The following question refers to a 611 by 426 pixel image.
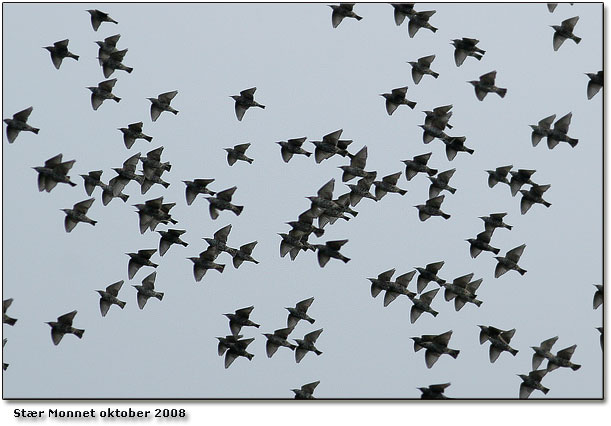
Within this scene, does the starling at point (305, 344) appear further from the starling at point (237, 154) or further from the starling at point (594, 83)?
the starling at point (594, 83)

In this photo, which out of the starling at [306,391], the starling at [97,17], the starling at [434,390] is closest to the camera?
the starling at [434,390]

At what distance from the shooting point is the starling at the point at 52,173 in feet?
141

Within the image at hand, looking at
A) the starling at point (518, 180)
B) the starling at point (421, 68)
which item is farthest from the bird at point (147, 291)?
the starling at point (518, 180)

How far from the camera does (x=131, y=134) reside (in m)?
46.0

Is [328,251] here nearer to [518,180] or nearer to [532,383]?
[518,180]

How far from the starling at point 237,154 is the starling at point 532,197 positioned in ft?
31.4

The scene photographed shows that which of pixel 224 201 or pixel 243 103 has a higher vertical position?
pixel 243 103

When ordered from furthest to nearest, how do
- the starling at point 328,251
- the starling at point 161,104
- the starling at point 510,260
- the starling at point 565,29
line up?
the starling at point 161,104 < the starling at point 328,251 < the starling at point 510,260 < the starling at point 565,29

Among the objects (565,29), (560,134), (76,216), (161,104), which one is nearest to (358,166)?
(560,134)

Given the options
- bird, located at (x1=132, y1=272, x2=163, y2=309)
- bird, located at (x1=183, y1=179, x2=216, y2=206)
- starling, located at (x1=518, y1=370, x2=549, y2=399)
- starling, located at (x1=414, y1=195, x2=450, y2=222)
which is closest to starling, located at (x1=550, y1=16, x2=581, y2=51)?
starling, located at (x1=414, y1=195, x2=450, y2=222)

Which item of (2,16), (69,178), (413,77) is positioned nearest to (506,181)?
(413,77)

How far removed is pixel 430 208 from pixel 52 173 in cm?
1308

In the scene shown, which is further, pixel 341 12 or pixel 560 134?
pixel 341 12

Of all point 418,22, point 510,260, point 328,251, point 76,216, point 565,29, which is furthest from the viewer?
point 328,251
